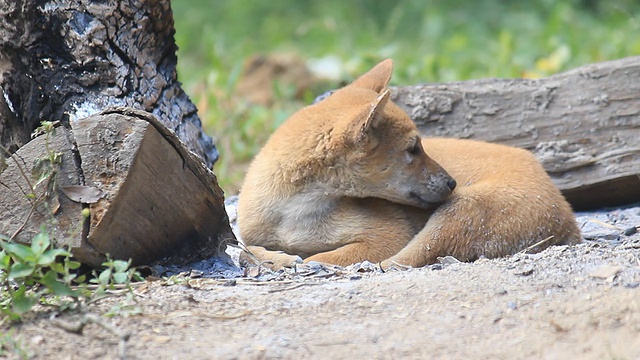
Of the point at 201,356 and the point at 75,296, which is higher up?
the point at 75,296

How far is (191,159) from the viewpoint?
4.40 metres

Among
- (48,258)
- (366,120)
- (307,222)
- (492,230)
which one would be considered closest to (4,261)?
(48,258)

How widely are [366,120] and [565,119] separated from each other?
2042 mm

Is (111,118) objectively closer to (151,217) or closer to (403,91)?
(151,217)

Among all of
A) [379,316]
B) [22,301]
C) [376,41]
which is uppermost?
[376,41]

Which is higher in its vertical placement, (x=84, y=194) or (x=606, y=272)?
(x=84, y=194)

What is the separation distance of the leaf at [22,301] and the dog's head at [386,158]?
231cm

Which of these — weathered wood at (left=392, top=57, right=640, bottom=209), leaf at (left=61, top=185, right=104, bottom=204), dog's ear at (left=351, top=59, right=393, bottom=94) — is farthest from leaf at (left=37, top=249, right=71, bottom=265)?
weathered wood at (left=392, top=57, right=640, bottom=209)

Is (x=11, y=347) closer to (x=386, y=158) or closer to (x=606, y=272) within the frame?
(x=606, y=272)

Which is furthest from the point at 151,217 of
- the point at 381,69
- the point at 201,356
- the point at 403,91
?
the point at 403,91

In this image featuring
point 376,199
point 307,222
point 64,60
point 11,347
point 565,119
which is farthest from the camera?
point 565,119

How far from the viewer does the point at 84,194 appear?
4.04 metres

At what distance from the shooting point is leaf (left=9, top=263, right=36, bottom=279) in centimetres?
346

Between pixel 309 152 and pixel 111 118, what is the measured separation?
152 cm
